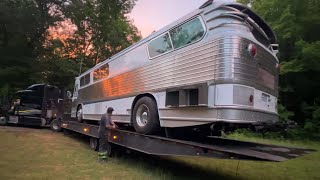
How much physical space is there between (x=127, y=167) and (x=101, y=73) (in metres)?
4.19

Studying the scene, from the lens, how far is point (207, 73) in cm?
628

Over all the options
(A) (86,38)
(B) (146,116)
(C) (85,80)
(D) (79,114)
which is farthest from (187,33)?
(A) (86,38)

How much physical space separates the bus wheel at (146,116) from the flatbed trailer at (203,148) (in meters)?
0.23

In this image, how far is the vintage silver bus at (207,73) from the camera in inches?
238

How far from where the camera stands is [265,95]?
22.4 feet

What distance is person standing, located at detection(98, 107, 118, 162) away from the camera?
9.53m

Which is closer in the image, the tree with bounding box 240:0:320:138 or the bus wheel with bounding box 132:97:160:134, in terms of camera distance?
the bus wheel with bounding box 132:97:160:134

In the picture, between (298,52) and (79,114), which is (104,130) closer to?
(79,114)

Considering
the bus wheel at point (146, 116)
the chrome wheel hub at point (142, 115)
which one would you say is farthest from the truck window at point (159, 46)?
the chrome wheel hub at point (142, 115)

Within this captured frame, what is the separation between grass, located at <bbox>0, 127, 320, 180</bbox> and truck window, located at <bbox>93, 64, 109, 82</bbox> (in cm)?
260

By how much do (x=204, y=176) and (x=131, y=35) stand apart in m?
34.9

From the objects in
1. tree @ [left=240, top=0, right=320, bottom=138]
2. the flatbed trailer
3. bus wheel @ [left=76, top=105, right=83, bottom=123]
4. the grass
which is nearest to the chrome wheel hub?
the flatbed trailer

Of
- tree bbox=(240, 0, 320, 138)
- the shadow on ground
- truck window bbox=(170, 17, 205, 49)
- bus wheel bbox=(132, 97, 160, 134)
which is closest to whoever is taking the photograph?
truck window bbox=(170, 17, 205, 49)

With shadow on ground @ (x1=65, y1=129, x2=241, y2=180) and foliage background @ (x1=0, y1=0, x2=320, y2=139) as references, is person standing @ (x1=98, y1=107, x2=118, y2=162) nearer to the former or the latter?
shadow on ground @ (x1=65, y1=129, x2=241, y2=180)
